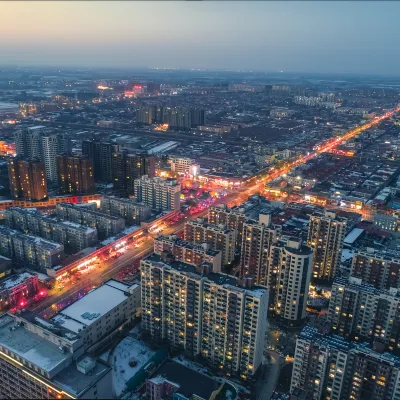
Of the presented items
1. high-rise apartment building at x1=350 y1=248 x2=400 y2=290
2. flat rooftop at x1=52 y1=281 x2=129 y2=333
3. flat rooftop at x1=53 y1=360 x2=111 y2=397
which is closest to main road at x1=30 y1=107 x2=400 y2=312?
flat rooftop at x1=52 y1=281 x2=129 y2=333

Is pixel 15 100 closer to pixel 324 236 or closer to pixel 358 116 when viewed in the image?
pixel 358 116

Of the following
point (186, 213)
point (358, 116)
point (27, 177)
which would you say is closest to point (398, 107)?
point (358, 116)

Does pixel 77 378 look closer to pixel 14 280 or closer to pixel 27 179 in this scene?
pixel 14 280

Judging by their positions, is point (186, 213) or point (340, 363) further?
point (186, 213)

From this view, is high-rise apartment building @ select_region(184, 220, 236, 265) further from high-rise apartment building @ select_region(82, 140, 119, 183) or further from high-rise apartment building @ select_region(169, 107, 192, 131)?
high-rise apartment building @ select_region(169, 107, 192, 131)

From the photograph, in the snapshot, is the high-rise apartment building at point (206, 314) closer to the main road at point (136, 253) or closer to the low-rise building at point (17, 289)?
the main road at point (136, 253)

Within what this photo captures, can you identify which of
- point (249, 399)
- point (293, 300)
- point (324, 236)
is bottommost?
point (249, 399)

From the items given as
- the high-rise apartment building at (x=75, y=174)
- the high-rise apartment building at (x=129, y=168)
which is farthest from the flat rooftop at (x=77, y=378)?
the high-rise apartment building at (x=129, y=168)
